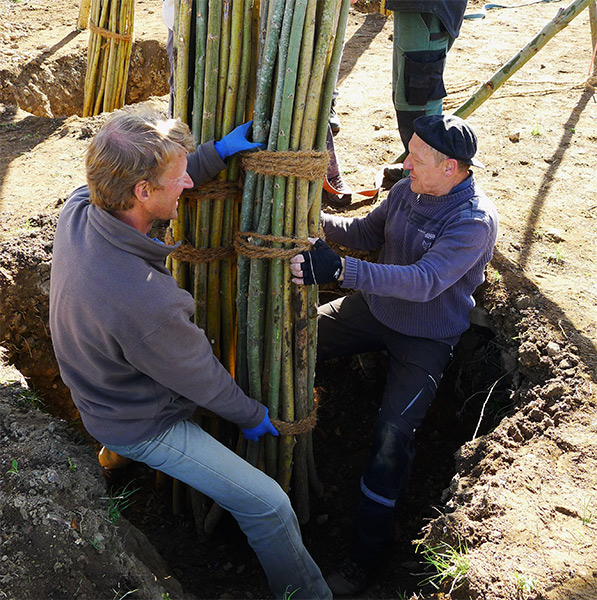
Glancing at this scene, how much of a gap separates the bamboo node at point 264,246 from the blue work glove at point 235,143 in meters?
0.38

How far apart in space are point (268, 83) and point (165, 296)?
3.46 ft

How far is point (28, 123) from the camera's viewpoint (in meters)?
6.15

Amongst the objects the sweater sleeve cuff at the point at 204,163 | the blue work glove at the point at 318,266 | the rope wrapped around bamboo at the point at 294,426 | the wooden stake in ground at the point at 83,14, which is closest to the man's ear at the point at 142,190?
the sweater sleeve cuff at the point at 204,163

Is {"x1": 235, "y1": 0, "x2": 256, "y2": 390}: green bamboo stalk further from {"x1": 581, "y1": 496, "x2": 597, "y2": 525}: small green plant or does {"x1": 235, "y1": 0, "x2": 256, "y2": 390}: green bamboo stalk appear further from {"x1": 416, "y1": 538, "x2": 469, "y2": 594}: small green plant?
{"x1": 581, "y1": 496, "x2": 597, "y2": 525}: small green plant

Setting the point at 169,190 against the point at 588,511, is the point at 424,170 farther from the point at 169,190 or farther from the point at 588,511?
the point at 588,511

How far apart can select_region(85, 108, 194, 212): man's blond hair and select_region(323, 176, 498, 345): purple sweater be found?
3.40ft

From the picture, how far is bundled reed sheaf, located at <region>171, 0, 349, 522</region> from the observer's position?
2.65 m

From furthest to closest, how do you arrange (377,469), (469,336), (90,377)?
(469,336)
(377,469)
(90,377)

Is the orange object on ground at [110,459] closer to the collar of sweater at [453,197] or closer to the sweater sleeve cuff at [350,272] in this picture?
the sweater sleeve cuff at [350,272]

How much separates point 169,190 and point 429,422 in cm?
264

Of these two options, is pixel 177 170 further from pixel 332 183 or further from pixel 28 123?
pixel 28 123

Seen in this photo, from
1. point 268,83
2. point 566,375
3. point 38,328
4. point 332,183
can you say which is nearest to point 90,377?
point 268,83

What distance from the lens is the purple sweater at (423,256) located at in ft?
9.98

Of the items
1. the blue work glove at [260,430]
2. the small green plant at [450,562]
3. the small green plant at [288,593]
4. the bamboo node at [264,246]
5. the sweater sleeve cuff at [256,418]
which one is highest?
the bamboo node at [264,246]
